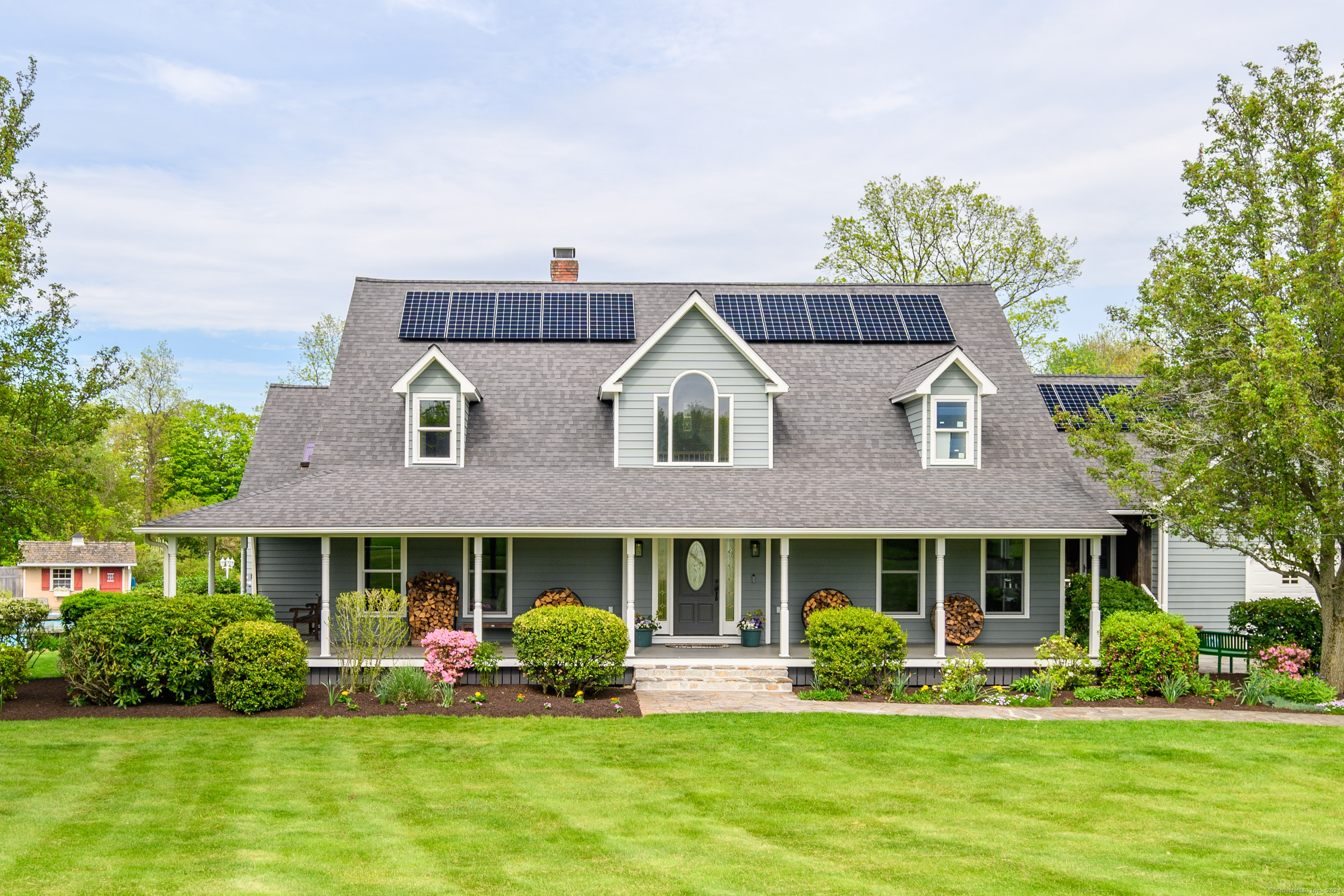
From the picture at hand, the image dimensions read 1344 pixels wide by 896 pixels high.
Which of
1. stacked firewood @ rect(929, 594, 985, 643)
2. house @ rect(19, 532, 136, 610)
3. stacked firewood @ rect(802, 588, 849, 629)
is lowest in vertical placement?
house @ rect(19, 532, 136, 610)

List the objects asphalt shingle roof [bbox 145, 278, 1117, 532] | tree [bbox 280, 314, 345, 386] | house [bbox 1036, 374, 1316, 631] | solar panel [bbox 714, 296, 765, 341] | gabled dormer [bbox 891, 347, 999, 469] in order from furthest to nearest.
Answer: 1. tree [bbox 280, 314, 345, 386]
2. solar panel [bbox 714, 296, 765, 341]
3. house [bbox 1036, 374, 1316, 631]
4. gabled dormer [bbox 891, 347, 999, 469]
5. asphalt shingle roof [bbox 145, 278, 1117, 532]

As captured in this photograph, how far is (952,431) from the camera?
60.8ft

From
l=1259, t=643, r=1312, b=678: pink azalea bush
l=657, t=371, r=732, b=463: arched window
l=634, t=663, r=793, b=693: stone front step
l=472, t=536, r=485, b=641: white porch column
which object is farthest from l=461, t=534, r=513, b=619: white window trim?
l=1259, t=643, r=1312, b=678: pink azalea bush

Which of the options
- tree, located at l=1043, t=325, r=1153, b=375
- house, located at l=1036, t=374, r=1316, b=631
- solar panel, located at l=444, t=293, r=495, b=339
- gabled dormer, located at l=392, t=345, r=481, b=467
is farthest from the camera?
tree, located at l=1043, t=325, r=1153, b=375

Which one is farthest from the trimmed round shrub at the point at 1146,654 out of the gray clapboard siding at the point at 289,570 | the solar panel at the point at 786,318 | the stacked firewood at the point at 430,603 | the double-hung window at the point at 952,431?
the gray clapboard siding at the point at 289,570

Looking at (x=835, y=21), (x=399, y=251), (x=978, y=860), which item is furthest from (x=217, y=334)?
(x=978, y=860)

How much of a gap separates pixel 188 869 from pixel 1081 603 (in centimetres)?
1510

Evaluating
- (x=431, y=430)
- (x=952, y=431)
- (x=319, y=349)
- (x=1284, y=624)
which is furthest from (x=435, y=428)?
(x=319, y=349)

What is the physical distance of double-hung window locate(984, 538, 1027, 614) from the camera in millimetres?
17859

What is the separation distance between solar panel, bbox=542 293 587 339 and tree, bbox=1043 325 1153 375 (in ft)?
78.6

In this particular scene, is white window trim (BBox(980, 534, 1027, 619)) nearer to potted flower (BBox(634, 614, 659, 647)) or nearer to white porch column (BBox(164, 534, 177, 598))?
potted flower (BBox(634, 614, 659, 647))

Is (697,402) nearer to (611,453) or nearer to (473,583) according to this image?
(611,453)

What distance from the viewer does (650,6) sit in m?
19.5

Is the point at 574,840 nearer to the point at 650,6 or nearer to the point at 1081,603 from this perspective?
the point at 1081,603
